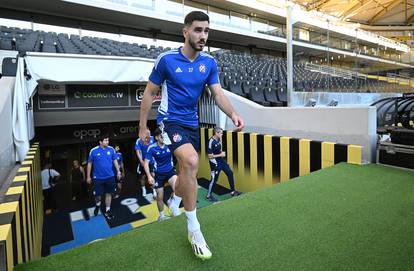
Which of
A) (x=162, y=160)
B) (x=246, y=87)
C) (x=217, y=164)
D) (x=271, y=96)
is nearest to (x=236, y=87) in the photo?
(x=246, y=87)

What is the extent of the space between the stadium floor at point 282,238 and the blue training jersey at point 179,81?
0.82 metres

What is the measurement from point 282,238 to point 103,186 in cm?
430

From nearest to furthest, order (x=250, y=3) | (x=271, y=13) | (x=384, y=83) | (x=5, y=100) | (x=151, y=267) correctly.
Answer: (x=151, y=267) < (x=5, y=100) < (x=384, y=83) < (x=250, y=3) < (x=271, y=13)

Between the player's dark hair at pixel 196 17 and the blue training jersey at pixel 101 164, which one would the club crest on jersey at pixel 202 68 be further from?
the blue training jersey at pixel 101 164

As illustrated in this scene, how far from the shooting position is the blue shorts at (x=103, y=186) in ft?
16.6

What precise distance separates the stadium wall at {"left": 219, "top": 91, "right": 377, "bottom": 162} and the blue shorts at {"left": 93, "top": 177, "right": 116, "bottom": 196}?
3081 mm

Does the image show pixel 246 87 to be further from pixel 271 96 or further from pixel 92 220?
pixel 92 220

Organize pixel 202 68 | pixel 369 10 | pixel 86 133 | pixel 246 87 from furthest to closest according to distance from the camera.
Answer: pixel 369 10
pixel 246 87
pixel 86 133
pixel 202 68

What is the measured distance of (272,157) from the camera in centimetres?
479

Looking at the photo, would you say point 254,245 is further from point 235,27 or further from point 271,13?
point 271,13

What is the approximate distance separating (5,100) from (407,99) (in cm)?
602

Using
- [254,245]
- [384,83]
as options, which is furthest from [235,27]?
[254,245]

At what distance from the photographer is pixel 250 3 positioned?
1855 centimetres

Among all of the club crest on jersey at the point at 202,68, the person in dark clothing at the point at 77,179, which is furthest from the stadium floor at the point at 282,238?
the person in dark clothing at the point at 77,179
